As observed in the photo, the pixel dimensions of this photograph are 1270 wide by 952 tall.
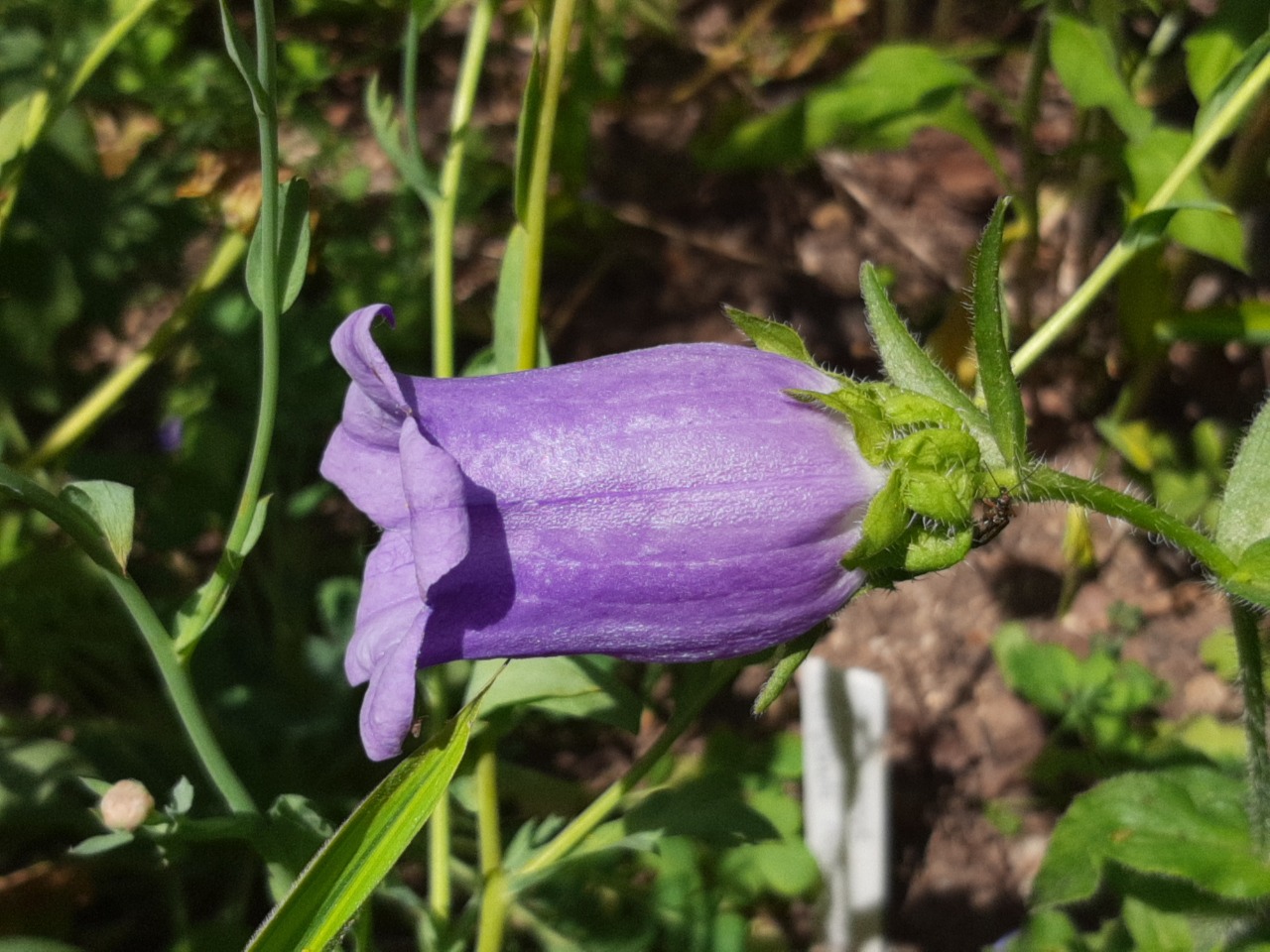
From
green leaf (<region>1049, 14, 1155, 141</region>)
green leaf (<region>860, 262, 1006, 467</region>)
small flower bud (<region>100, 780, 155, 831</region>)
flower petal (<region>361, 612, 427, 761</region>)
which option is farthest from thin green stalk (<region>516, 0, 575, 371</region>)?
green leaf (<region>1049, 14, 1155, 141</region>)

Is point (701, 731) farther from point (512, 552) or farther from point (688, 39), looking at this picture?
point (688, 39)

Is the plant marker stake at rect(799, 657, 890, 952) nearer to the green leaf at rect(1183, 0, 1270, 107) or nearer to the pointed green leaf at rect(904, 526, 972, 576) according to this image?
the pointed green leaf at rect(904, 526, 972, 576)

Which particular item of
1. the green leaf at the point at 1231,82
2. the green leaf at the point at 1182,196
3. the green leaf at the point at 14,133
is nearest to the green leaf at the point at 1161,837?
the green leaf at the point at 1182,196

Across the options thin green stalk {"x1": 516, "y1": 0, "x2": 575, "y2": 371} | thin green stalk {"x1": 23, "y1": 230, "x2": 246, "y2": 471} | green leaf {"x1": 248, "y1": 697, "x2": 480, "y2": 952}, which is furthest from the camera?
thin green stalk {"x1": 23, "y1": 230, "x2": 246, "y2": 471}

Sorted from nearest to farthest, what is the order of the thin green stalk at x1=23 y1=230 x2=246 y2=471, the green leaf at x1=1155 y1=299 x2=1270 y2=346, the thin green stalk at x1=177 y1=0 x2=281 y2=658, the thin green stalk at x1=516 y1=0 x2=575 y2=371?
the thin green stalk at x1=177 y1=0 x2=281 y2=658 < the thin green stalk at x1=516 y1=0 x2=575 y2=371 < the thin green stalk at x1=23 y1=230 x2=246 y2=471 < the green leaf at x1=1155 y1=299 x2=1270 y2=346

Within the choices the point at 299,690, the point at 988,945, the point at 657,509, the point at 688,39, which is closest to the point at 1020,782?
the point at 988,945

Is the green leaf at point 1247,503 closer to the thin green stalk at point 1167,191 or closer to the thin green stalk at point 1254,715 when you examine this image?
the thin green stalk at point 1254,715
